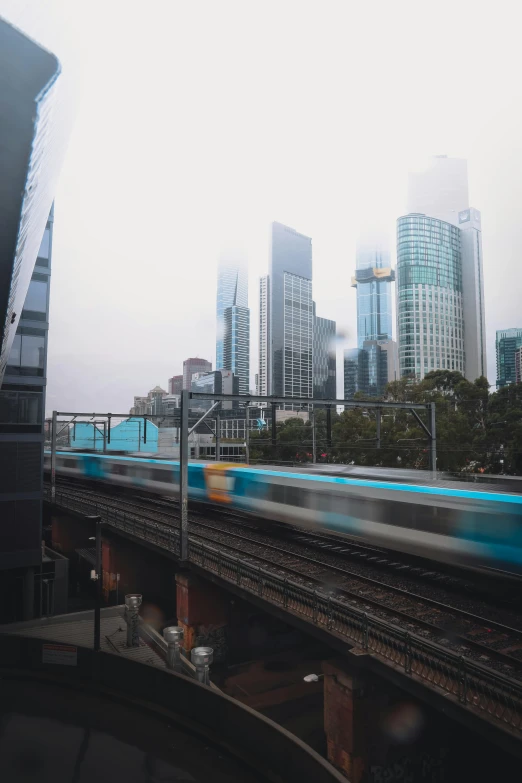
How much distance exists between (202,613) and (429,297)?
A: 65117 millimetres

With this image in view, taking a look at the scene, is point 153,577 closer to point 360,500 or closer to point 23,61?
point 360,500

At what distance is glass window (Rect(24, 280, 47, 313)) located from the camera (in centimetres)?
1784

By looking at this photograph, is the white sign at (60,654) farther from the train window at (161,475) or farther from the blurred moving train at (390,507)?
the train window at (161,475)

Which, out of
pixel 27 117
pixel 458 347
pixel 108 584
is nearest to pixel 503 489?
pixel 27 117

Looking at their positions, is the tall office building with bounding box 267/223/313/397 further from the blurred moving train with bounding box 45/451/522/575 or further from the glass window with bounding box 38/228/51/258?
the blurred moving train with bounding box 45/451/522/575

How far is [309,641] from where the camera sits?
1579cm

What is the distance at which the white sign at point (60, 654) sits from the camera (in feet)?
29.7

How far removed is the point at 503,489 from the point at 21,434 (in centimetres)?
1445

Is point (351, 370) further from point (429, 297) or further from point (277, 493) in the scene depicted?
point (277, 493)

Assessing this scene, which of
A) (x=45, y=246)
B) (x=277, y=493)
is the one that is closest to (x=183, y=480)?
(x=277, y=493)

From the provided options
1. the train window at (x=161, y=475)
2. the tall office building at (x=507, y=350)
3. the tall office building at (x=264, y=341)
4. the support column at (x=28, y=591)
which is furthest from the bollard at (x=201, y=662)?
the tall office building at (x=264, y=341)

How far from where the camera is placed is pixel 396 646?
777cm

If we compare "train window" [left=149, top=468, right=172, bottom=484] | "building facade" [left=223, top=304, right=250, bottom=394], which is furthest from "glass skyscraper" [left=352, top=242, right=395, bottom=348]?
"train window" [left=149, top=468, right=172, bottom=484]

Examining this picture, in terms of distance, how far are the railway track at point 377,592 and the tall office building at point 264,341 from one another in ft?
213
